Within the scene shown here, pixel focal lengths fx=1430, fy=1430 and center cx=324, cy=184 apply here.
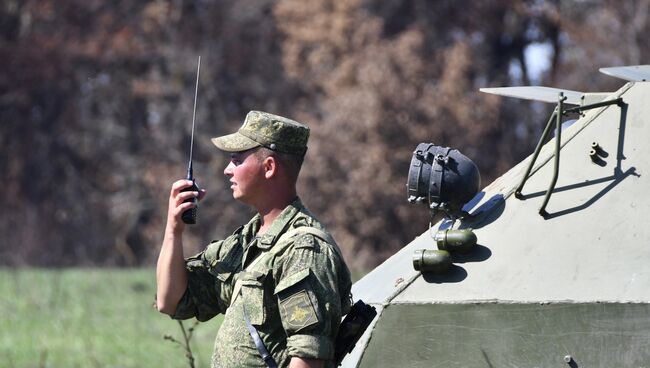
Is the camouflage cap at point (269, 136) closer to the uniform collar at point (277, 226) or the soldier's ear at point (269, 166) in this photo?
the soldier's ear at point (269, 166)

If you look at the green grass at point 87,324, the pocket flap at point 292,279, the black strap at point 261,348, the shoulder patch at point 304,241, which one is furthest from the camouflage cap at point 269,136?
the green grass at point 87,324

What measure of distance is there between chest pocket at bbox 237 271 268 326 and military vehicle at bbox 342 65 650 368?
0.40 metres

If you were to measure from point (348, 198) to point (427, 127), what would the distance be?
1.85 meters

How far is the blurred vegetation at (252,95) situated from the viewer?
82.1 ft

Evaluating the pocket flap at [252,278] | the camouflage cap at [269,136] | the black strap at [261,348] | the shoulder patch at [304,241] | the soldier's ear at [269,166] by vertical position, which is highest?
the camouflage cap at [269,136]

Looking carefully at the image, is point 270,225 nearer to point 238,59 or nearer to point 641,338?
point 641,338

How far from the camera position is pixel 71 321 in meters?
16.5

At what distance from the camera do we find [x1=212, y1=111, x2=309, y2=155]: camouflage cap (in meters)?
5.29

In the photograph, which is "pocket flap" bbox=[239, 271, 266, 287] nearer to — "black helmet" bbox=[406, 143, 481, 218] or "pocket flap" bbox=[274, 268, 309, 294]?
"pocket flap" bbox=[274, 268, 309, 294]

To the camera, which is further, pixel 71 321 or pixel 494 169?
pixel 494 169

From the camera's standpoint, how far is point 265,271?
5.07 m

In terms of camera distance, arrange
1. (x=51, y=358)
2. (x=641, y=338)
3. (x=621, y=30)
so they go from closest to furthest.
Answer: (x=641, y=338)
(x=51, y=358)
(x=621, y=30)

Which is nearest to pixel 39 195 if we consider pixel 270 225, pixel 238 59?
pixel 238 59

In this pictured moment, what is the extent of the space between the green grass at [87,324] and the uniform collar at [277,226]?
5.76 meters
